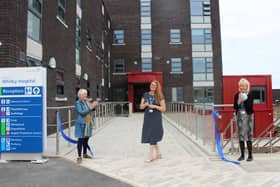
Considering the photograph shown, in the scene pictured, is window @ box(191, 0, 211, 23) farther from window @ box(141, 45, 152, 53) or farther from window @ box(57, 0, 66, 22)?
window @ box(57, 0, 66, 22)

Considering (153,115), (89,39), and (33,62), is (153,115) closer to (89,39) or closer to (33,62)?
(33,62)

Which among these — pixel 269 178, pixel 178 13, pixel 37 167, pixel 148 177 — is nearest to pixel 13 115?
pixel 37 167

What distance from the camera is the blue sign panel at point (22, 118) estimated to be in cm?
553

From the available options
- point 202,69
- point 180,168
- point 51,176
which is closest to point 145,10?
point 202,69

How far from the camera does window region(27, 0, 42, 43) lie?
8.80 metres

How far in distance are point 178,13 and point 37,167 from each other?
2574 cm

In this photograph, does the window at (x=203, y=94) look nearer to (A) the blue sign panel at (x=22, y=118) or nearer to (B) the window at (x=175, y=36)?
(B) the window at (x=175, y=36)

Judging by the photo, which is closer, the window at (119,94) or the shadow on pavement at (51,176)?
the shadow on pavement at (51,176)

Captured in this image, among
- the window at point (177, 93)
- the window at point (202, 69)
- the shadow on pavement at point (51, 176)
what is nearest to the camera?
the shadow on pavement at point (51, 176)

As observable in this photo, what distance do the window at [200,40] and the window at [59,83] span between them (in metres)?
18.9

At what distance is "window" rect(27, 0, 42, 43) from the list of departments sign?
3706 millimetres

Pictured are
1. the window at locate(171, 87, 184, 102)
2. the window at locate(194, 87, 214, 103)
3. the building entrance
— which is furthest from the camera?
the window at locate(194, 87, 214, 103)

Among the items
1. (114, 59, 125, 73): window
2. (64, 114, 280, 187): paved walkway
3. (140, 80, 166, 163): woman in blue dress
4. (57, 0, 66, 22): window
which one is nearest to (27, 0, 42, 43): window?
(57, 0, 66, 22): window

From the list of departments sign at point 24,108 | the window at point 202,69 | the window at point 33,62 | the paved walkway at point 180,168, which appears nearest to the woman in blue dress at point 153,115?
the paved walkway at point 180,168
